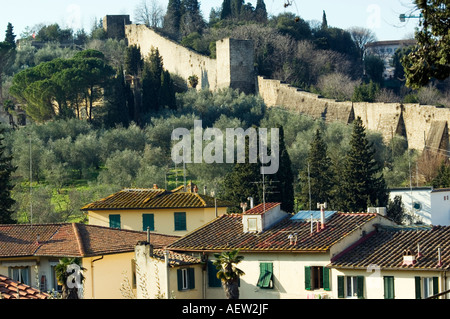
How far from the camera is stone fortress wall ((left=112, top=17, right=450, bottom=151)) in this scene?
53.2 metres

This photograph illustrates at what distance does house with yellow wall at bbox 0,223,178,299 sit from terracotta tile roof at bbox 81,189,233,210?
5443mm

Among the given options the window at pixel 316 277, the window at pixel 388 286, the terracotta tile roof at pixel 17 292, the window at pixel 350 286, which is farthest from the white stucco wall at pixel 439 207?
the terracotta tile roof at pixel 17 292

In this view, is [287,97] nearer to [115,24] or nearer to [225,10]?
[225,10]

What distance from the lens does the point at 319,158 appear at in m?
44.4

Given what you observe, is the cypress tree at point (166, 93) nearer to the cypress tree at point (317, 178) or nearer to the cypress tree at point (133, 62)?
the cypress tree at point (133, 62)

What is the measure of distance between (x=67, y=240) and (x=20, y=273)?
1581 mm

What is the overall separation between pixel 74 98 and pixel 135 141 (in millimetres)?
6447

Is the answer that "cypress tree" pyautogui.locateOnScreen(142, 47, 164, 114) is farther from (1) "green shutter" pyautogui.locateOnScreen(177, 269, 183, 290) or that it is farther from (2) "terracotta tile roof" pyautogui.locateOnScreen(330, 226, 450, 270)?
(1) "green shutter" pyautogui.locateOnScreen(177, 269, 183, 290)

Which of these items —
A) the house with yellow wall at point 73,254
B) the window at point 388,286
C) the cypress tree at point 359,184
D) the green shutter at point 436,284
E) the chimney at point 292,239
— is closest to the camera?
the green shutter at point 436,284

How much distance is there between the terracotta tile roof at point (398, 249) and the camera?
66.4ft

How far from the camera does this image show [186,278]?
73.3 ft

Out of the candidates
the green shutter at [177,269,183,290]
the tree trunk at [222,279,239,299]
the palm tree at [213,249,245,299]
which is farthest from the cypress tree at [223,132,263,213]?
the tree trunk at [222,279,239,299]

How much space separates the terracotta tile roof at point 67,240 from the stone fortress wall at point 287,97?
2751cm

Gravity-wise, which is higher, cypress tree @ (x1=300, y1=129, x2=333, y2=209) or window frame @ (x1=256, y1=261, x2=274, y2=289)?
window frame @ (x1=256, y1=261, x2=274, y2=289)
